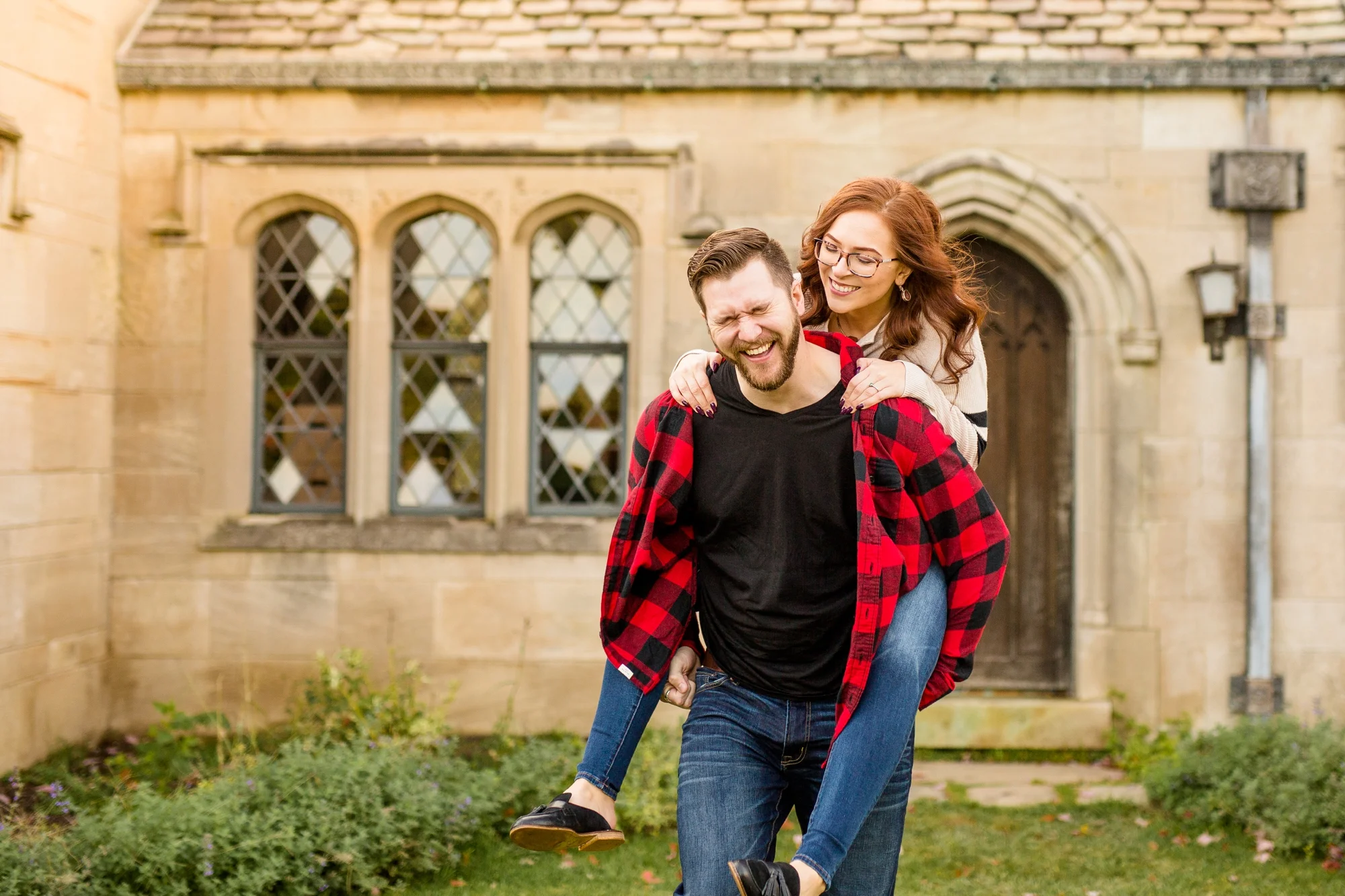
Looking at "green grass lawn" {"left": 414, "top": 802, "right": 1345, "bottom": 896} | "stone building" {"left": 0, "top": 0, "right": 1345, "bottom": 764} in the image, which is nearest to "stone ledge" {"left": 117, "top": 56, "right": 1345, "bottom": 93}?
"stone building" {"left": 0, "top": 0, "right": 1345, "bottom": 764}

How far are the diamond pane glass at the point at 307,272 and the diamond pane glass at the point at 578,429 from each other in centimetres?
126

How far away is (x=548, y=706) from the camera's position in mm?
6578

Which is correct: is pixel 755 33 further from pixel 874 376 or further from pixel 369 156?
pixel 874 376

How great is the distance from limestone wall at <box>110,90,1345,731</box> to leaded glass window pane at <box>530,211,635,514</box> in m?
0.16

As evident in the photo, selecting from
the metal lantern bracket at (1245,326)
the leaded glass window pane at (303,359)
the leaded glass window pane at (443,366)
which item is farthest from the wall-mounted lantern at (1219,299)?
the leaded glass window pane at (303,359)

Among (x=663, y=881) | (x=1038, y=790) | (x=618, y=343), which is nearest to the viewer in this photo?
(x=663, y=881)

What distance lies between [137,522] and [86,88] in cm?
241

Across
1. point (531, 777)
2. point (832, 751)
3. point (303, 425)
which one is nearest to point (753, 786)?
point (832, 751)

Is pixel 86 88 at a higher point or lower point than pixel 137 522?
higher

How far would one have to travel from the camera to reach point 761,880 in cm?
207

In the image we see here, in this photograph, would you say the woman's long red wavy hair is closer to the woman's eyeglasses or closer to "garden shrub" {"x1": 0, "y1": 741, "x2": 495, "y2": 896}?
the woman's eyeglasses

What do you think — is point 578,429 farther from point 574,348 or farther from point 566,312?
point 566,312

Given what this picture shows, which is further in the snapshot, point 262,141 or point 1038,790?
point 262,141

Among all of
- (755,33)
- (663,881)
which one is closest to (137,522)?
(663,881)
